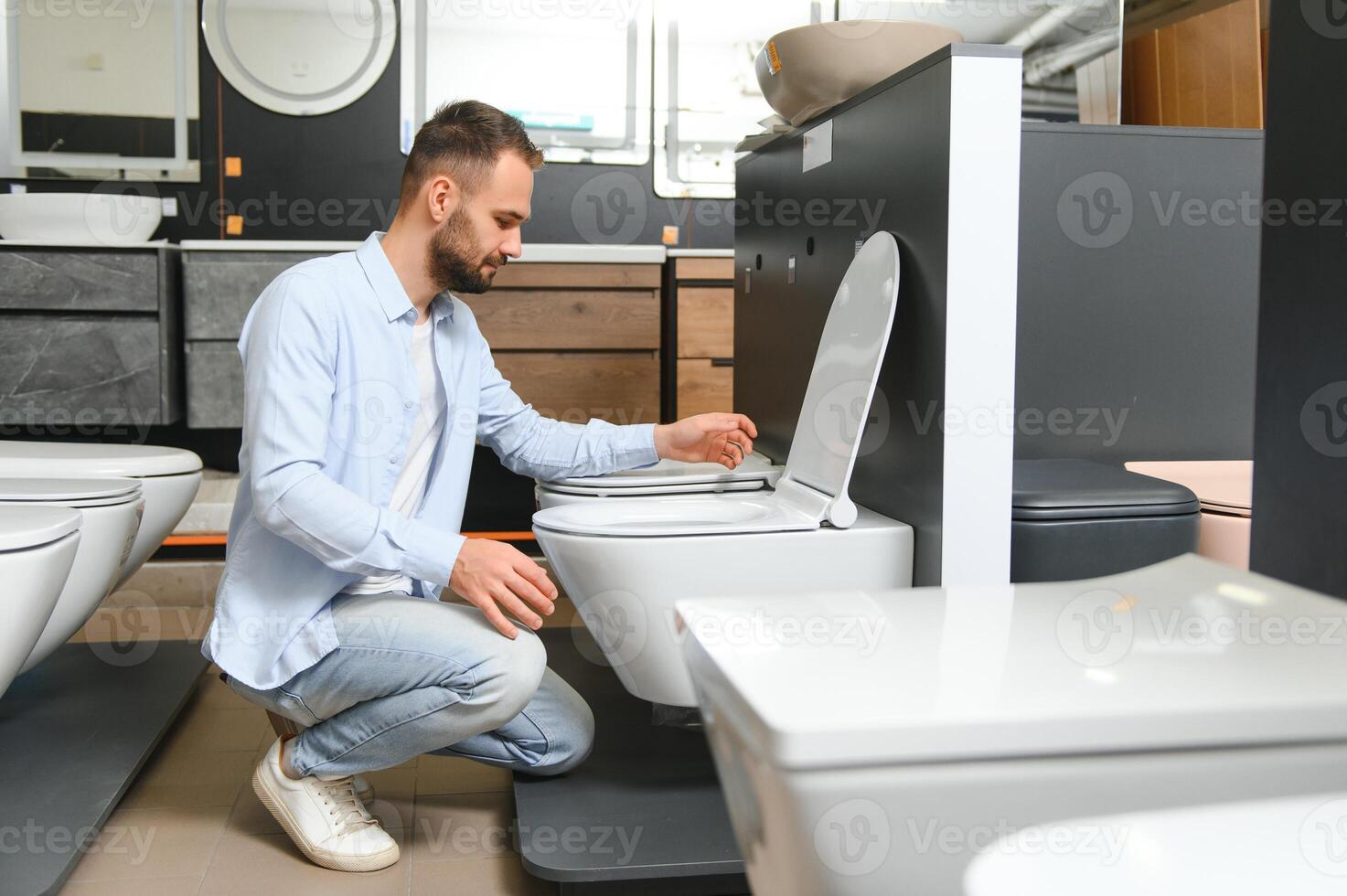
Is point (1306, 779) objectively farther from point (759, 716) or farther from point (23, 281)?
point (23, 281)

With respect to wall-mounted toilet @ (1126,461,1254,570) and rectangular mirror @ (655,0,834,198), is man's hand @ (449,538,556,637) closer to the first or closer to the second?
wall-mounted toilet @ (1126,461,1254,570)

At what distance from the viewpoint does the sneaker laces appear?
168cm

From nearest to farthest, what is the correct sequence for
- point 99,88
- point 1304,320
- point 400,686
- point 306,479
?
point 1304,320, point 306,479, point 400,686, point 99,88

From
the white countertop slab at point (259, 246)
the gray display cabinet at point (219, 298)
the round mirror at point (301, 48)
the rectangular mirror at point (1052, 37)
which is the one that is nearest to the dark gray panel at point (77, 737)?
the gray display cabinet at point (219, 298)

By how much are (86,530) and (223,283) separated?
1.50 metres

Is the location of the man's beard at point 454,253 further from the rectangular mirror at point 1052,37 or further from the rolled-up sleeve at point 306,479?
the rectangular mirror at point 1052,37

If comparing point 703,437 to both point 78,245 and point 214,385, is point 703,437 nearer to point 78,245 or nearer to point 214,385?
point 214,385

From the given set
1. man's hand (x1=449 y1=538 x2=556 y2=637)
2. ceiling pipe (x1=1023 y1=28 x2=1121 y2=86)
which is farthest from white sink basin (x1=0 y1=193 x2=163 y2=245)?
ceiling pipe (x1=1023 y1=28 x2=1121 y2=86)

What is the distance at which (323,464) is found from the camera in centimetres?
158

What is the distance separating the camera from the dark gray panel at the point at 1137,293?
7.14ft

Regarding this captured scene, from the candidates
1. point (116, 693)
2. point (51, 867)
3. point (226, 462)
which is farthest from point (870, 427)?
point (226, 462)

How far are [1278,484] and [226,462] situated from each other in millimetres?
3214

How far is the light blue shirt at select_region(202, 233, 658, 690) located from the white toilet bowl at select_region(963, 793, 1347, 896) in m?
1.01

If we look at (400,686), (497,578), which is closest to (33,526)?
(400,686)
